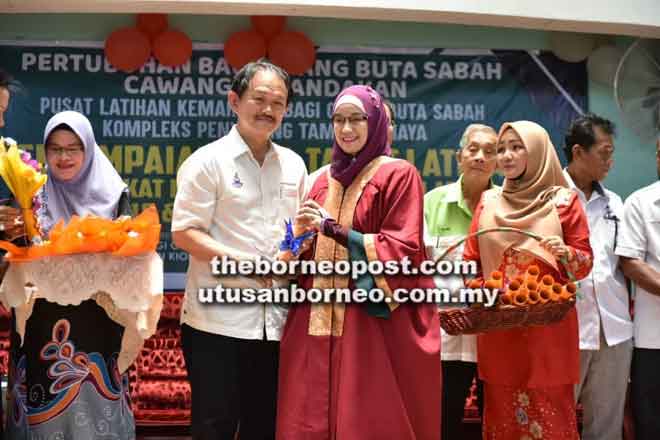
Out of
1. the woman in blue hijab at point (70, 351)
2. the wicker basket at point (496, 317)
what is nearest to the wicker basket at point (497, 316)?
the wicker basket at point (496, 317)

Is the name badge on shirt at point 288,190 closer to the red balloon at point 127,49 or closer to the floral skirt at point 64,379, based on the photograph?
the floral skirt at point 64,379

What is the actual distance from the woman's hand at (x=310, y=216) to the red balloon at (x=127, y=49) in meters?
2.76

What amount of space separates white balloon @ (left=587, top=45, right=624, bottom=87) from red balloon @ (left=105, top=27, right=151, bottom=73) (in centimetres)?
299

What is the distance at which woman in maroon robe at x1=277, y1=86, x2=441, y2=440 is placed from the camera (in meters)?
2.42

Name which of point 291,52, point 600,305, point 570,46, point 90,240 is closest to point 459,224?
point 600,305

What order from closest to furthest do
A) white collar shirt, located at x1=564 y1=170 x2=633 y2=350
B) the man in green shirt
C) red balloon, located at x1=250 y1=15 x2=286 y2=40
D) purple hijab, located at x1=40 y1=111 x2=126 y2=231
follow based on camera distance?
1. purple hijab, located at x1=40 y1=111 x2=126 y2=231
2. the man in green shirt
3. white collar shirt, located at x1=564 y1=170 x2=633 y2=350
4. red balloon, located at x1=250 y1=15 x2=286 y2=40

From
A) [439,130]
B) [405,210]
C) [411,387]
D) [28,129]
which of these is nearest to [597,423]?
[411,387]

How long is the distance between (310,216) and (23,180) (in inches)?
40.6

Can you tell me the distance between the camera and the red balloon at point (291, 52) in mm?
4836

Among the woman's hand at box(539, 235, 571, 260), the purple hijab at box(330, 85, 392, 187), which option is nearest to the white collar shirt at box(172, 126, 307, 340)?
the purple hijab at box(330, 85, 392, 187)

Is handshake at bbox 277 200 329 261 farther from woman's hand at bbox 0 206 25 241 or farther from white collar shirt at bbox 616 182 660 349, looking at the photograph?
white collar shirt at bbox 616 182 660 349

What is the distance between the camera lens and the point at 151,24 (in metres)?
4.83

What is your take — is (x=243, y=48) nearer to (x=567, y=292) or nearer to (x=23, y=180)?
(x=23, y=180)

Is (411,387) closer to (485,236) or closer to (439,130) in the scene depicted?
(485,236)
